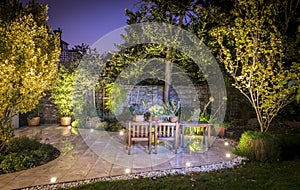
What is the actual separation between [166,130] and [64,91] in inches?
186

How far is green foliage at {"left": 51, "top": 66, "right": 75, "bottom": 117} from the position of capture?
8.20m

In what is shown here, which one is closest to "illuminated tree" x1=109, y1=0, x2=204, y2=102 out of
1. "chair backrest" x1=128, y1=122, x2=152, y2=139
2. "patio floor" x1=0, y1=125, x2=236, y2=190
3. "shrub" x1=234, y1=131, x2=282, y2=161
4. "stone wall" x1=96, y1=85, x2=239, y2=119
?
"stone wall" x1=96, y1=85, x2=239, y2=119

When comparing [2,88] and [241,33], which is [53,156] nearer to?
[2,88]

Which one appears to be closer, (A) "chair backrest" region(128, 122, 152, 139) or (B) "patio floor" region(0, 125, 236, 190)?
(B) "patio floor" region(0, 125, 236, 190)

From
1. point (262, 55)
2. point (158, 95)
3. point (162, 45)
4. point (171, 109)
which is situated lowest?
point (171, 109)

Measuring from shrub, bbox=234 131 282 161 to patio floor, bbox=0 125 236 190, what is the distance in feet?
1.34

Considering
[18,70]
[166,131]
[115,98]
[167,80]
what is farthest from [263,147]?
[115,98]

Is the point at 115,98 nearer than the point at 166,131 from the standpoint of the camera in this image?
No

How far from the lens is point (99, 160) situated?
4535 mm

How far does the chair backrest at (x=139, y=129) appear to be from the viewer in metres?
4.85

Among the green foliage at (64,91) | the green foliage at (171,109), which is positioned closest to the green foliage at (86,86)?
the green foliage at (64,91)

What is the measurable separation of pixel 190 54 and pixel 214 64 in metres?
0.90

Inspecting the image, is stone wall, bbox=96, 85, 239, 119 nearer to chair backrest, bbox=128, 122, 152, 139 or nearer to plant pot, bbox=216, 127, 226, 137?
plant pot, bbox=216, 127, 226, 137

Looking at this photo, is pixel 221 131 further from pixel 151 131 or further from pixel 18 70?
pixel 18 70
